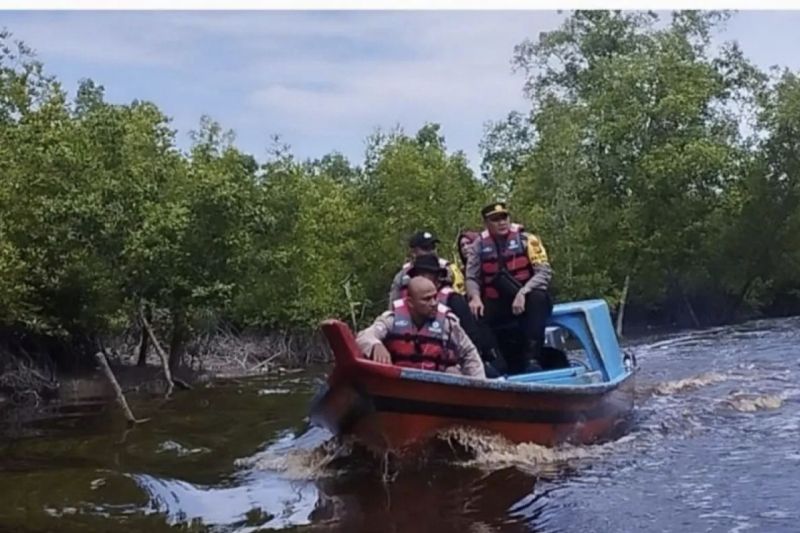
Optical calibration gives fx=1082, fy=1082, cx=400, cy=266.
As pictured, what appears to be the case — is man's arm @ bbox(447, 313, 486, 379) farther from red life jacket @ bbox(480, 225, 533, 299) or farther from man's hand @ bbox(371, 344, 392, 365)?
red life jacket @ bbox(480, 225, 533, 299)

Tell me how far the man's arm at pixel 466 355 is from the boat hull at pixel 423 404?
0.78 ft

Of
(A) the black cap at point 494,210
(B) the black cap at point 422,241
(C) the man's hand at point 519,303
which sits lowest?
(C) the man's hand at point 519,303

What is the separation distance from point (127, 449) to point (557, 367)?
444 centimetres

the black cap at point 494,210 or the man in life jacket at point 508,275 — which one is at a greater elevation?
the black cap at point 494,210

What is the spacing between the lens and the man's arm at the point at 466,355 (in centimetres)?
852

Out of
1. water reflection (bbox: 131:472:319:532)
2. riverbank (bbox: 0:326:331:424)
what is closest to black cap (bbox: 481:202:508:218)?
water reflection (bbox: 131:472:319:532)

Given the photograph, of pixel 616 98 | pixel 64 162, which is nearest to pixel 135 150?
pixel 64 162

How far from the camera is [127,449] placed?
36.2 feet

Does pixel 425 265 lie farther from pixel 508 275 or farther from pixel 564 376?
pixel 564 376

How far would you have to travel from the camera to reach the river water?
23.2 feet

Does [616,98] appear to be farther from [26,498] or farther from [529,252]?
[26,498]

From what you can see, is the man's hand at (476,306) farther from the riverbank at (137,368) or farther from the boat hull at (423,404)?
the riverbank at (137,368)

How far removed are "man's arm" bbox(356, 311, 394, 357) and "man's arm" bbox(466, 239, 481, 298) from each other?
1.59m

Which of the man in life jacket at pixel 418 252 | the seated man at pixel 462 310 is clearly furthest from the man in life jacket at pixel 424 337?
the man in life jacket at pixel 418 252
